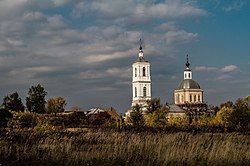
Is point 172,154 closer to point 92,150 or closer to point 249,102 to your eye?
point 92,150

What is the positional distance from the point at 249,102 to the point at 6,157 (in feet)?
171

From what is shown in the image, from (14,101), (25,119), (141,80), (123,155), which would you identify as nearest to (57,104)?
(14,101)

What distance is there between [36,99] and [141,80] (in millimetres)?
60583

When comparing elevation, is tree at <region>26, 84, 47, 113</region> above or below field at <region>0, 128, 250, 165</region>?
above

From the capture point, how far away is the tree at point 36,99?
7769 centimetres

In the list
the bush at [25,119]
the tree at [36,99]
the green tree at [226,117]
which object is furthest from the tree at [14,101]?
the bush at [25,119]

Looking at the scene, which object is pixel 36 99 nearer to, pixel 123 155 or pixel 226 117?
pixel 226 117

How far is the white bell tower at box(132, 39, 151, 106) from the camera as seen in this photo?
13288 centimetres

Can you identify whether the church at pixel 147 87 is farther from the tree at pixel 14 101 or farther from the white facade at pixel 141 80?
the tree at pixel 14 101

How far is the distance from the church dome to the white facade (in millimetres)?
11191

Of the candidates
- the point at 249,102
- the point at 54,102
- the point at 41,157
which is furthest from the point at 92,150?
the point at 54,102

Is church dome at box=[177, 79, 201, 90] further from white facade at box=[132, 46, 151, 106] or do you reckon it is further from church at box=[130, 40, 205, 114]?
white facade at box=[132, 46, 151, 106]

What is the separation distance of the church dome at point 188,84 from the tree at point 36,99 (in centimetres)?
6731

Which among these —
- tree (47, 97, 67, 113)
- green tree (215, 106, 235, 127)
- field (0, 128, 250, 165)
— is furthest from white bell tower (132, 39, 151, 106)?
field (0, 128, 250, 165)
